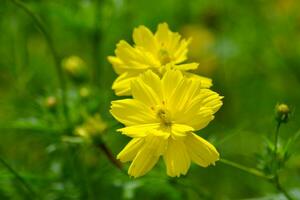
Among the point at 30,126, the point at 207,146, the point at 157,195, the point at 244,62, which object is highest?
the point at 207,146

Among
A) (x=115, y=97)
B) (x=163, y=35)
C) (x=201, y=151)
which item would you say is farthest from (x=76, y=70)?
(x=201, y=151)

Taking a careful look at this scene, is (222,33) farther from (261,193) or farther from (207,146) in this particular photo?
(207,146)

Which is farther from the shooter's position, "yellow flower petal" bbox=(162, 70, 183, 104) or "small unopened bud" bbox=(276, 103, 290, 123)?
"small unopened bud" bbox=(276, 103, 290, 123)

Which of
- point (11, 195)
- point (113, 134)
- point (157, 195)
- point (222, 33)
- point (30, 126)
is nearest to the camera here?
point (30, 126)

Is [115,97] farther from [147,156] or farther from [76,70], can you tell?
[147,156]

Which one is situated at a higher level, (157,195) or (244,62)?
(244,62)

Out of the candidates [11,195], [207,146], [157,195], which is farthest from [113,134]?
[207,146]

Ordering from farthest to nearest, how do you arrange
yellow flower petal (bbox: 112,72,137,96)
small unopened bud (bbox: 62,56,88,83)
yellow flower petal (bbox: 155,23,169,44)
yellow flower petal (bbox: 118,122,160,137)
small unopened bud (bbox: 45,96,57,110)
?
1. small unopened bud (bbox: 62,56,88,83)
2. small unopened bud (bbox: 45,96,57,110)
3. yellow flower petal (bbox: 155,23,169,44)
4. yellow flower petal (bbox: 112,72,137,96)
5. yellow flower petal (bbox: 118,122,160,137)

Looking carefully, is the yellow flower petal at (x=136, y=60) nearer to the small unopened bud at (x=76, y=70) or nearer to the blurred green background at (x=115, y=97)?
the blurred green background at (x=115, y=97)

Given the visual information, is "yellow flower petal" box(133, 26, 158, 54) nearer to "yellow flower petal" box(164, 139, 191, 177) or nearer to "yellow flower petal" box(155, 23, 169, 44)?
"yellow flower petal" box(155, 23, 169, 44)

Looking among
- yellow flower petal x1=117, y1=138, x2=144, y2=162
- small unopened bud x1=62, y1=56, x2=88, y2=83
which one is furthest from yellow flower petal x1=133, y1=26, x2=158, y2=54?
small unopened bud x1=62, y1=56, x2=88, y2=83
